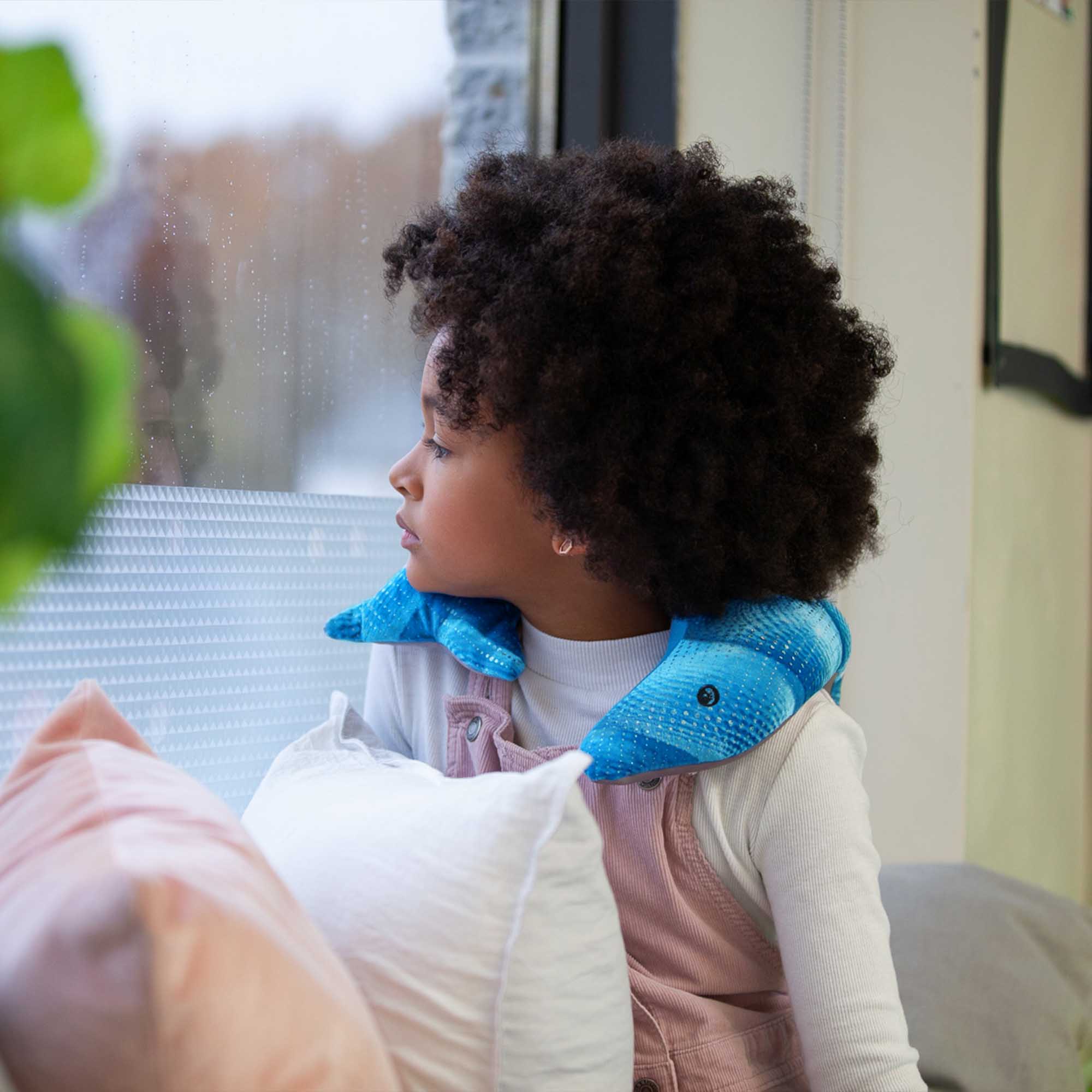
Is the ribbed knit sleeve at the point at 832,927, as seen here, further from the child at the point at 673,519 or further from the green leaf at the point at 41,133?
the green leaf at the point at 41,133

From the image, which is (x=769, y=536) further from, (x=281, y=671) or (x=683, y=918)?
(x=281, y=671)

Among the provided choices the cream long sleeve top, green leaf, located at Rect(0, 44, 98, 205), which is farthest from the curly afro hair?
green leaf, located at Rect(0, 44, 98, 205)

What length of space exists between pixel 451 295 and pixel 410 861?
0.48 meters

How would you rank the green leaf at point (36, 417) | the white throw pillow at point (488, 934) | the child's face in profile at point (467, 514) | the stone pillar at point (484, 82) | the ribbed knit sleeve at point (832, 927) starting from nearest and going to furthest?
1. the green leaf at point (36, 417)
2. the white throw pillow at point (488, 934)
3. the ribbed knit sleeve at point (832, 927)
4. the child's face in profile at point (467, 514)
5. the stone pillar at point (484, 82)

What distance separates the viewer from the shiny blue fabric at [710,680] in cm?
80

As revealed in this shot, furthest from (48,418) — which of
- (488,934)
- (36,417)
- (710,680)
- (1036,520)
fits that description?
(1036,520)

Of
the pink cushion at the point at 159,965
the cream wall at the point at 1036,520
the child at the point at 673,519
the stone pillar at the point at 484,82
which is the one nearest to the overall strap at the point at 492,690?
the child at the point at 673,519

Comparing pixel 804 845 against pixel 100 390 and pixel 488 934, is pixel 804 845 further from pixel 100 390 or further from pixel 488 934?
pixel 100 390

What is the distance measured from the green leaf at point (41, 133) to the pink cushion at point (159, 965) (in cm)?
33

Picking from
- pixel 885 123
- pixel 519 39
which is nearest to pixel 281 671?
pixel 519 39

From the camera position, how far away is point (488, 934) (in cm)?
60

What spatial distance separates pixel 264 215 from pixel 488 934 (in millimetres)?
807

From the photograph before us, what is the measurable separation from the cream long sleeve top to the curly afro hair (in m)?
0.10

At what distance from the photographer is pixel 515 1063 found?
609mm
